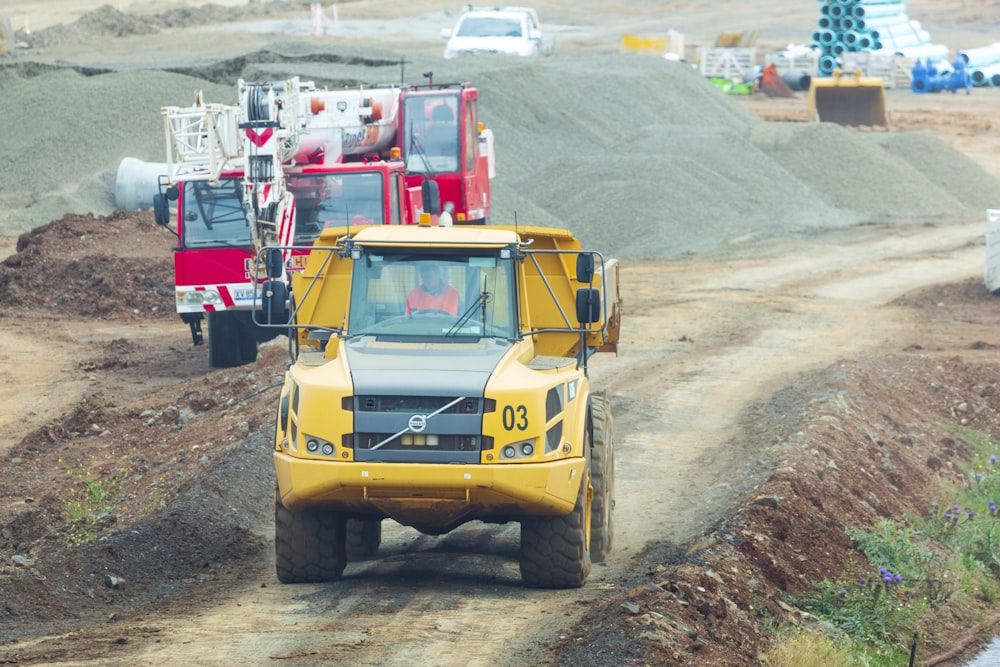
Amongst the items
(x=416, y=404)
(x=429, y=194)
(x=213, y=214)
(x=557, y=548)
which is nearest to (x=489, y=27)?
(x=429, y=194)

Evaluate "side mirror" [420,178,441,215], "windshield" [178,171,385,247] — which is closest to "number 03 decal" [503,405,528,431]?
"windshield" [178,171,385,247]

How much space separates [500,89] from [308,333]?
26.3m

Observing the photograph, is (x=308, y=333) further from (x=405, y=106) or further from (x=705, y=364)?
(x=405, y=106)

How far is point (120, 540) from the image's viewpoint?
1154cm

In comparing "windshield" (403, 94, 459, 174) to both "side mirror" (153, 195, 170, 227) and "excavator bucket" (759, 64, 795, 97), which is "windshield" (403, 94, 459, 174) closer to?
"side mirror" (153, 195, 170, 227)

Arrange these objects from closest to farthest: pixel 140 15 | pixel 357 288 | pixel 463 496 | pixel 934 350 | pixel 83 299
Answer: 1. pixel 463 496
2. pixel 357 288
3. pixel 934 350
4. pixel 83 299
5. pixel 140 15

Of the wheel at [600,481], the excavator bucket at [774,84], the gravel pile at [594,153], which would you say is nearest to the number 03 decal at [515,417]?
the wheel at [600,481]

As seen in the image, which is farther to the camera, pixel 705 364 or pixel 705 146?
pixel 705 146

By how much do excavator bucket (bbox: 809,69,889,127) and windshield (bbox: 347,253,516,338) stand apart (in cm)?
3527

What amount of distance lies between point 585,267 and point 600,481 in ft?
5.34

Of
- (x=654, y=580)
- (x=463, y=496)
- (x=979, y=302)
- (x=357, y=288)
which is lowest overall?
(x=979, y=302)

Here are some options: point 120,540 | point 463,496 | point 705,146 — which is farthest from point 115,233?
point 463,496

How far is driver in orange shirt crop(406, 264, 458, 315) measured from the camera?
10227 mm

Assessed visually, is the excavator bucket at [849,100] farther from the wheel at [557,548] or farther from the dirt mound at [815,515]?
the wheel at [557,548]
